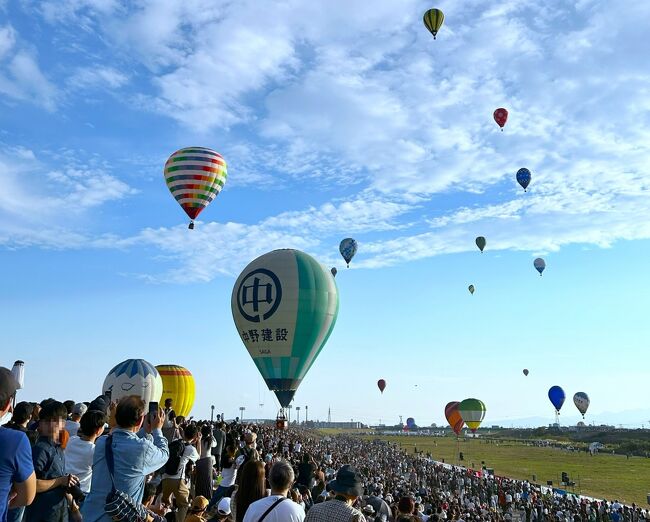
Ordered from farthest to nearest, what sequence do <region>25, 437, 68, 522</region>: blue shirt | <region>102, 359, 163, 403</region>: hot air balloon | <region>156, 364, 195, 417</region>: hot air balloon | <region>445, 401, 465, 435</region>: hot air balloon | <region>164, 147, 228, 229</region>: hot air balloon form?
<region>445, 401, 465, 435</region>: hot air balloon < <region>156, 364, 195, 417</region>: hot air balloon < <region>164, 147, 228, 229</region>: hot air balloon < <region>102, 359, 163, 403</region>: hot air balloon < <region>25, 437, 68, 522</region>: blue shirt

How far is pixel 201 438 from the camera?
9922 millimetres

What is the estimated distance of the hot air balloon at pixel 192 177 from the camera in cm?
3125

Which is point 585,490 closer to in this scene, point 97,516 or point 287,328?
point 287,328

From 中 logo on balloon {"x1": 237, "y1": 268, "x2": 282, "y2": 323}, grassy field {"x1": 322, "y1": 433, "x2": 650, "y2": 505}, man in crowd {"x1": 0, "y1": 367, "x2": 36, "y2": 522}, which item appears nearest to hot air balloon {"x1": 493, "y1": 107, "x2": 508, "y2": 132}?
中 logo on balloon {"x1": 237, "y1": 268, "x2": 282, "y2": 323}

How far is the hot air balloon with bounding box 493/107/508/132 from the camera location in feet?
139

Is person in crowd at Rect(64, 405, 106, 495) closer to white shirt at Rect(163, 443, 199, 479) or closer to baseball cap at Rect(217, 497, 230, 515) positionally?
baseball cap at Rect(217, 497, 230, 515)

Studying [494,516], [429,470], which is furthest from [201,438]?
[429,470]

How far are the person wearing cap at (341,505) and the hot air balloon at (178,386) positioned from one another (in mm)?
29614

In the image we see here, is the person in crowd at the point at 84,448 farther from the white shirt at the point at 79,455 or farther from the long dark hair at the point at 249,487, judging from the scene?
the long dark hair at the point at 249,487

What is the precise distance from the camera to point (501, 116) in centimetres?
4256

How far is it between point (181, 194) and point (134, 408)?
27914mm

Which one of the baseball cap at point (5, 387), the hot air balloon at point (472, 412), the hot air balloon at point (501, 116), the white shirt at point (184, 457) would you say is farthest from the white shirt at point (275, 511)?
the hot air balloon at point (472, 412)

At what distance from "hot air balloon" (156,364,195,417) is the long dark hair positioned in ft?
96.6

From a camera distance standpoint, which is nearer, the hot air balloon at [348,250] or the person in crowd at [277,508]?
the person in crowd at [277,508]
